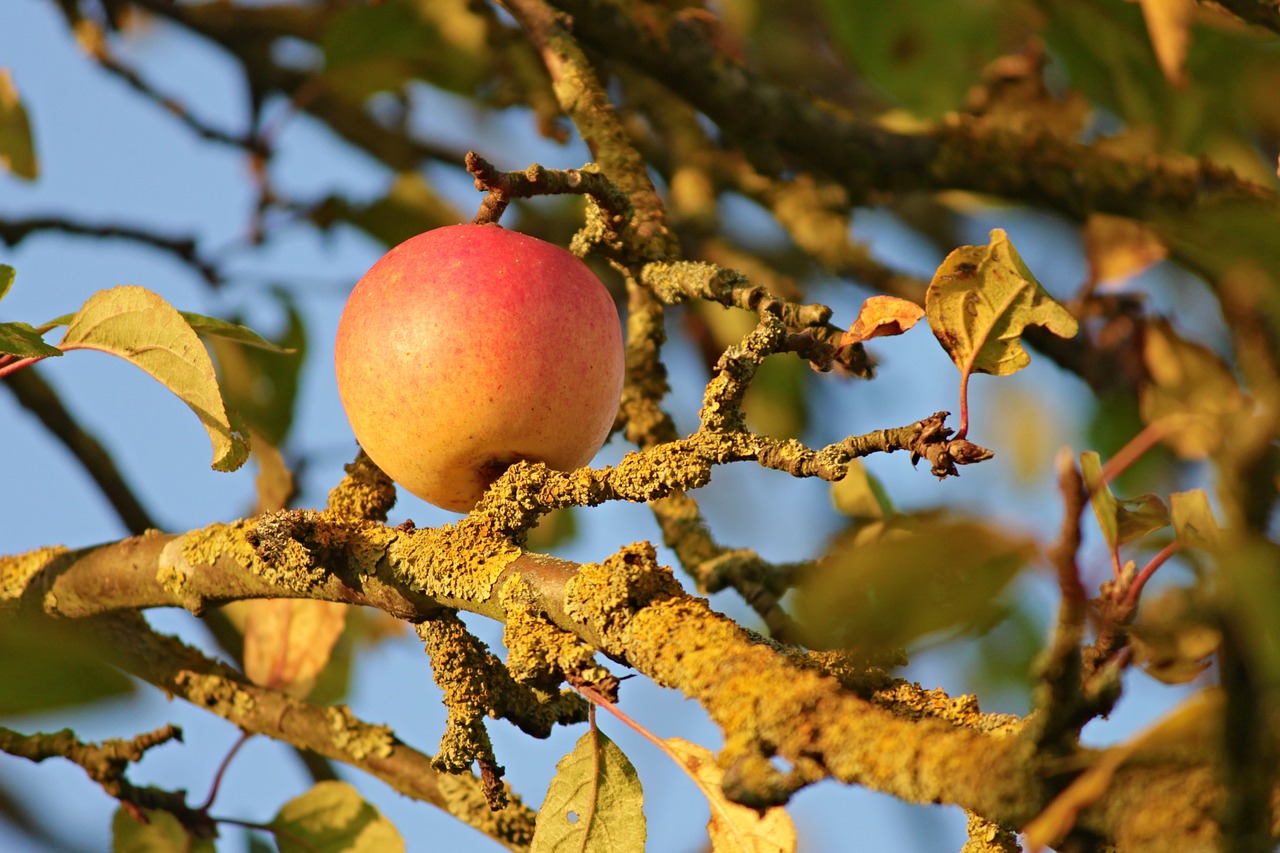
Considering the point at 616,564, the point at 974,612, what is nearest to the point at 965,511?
the point at 974,612

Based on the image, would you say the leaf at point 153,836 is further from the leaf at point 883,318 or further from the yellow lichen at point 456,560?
the leaf at point 883,318

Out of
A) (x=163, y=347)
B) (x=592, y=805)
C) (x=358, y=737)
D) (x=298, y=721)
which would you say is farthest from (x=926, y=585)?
(x=298, y=721)

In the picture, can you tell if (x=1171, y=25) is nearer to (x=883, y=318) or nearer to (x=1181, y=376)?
(x=1181, y=376)

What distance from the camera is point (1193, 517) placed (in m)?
1.43

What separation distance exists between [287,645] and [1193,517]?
4.53ft

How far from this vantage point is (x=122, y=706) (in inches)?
36.9

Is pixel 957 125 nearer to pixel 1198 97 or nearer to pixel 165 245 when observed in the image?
pixel 1198 97

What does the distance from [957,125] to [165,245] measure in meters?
1.86

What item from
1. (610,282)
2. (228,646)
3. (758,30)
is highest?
(758,30)

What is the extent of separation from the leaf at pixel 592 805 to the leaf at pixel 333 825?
59 centimetres

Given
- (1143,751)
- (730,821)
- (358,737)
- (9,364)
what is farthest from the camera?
(358,737)

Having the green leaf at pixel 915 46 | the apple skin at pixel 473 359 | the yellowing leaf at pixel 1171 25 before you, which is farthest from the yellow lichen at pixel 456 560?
the yellowing leaf at pixel 1171 25

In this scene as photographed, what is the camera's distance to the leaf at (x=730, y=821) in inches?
48.3

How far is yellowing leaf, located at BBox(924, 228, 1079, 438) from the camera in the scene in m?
1.25
